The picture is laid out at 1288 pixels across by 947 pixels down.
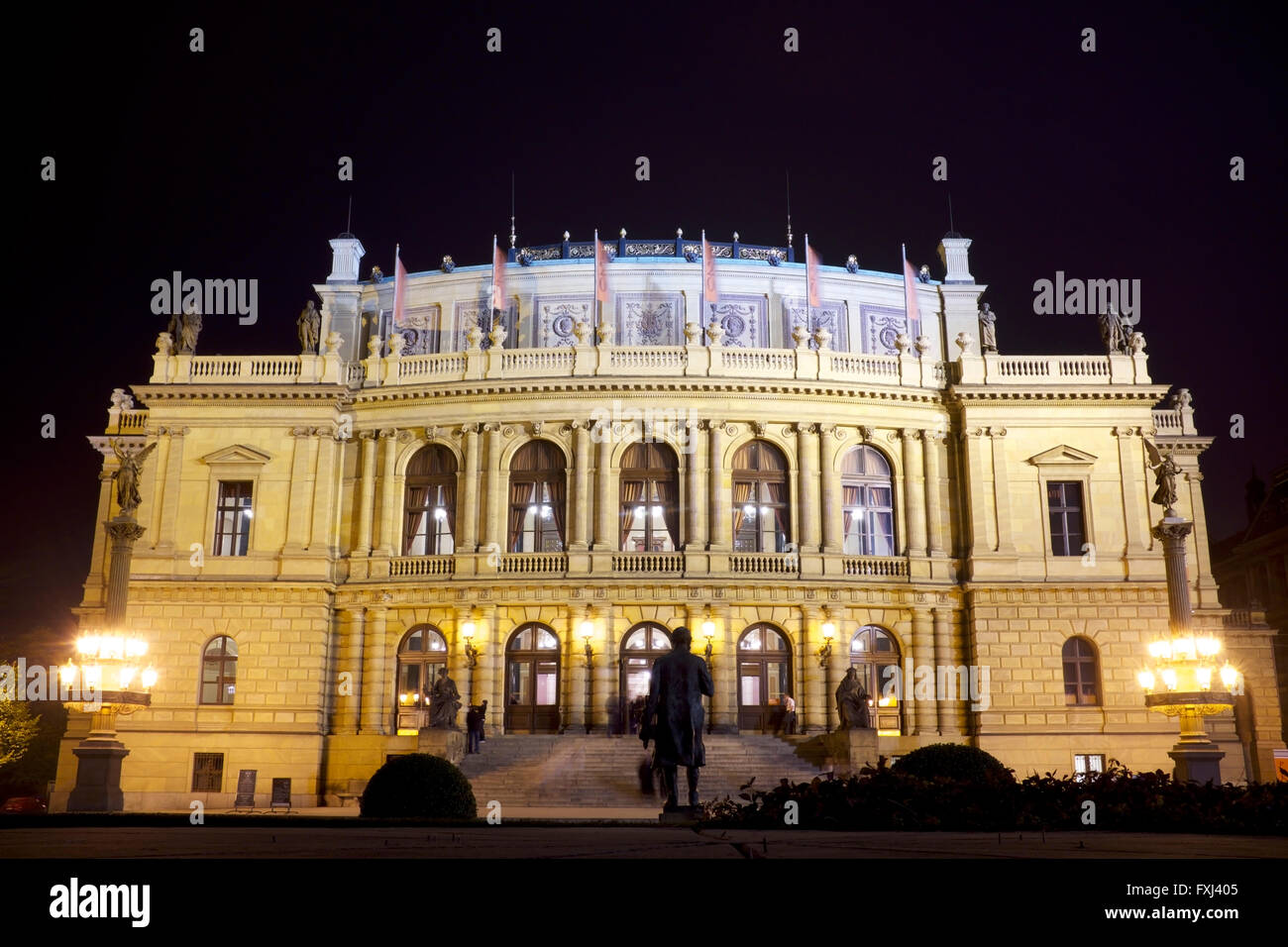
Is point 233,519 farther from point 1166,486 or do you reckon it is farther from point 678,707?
point 1166,486

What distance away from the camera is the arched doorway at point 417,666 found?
37.5 metres

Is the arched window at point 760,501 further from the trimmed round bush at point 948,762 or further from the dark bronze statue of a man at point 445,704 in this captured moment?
the trimmed round bush at point 948,762

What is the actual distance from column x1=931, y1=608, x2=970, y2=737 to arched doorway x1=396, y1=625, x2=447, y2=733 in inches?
637

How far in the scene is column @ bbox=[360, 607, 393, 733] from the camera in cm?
3703

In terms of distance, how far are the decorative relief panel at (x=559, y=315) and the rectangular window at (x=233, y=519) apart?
478 inches

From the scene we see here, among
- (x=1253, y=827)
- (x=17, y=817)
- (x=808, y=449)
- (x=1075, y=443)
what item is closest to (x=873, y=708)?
(x=808, y=449)

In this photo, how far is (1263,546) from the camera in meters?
58.7

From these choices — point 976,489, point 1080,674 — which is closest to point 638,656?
point 976,489

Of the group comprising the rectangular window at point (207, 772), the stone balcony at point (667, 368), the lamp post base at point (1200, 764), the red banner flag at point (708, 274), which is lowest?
the rectangular window at point (207, 772)

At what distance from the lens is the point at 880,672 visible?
37.6 metres

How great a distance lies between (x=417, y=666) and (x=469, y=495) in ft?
19.3

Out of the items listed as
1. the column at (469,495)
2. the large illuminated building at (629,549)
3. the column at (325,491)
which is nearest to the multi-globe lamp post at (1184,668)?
the large illuminated building at (629,549)
